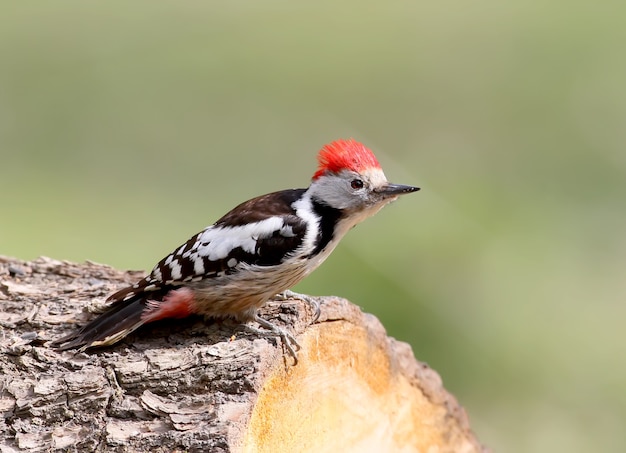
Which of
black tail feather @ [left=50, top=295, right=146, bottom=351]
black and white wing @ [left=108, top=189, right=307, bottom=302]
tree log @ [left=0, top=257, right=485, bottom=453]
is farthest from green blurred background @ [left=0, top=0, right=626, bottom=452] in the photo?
black tail feather @ [left=50, top=295, right=146, bottom=351]

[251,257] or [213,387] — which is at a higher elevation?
[251,257]

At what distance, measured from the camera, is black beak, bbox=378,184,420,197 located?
102 inches

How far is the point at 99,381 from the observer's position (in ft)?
7.34

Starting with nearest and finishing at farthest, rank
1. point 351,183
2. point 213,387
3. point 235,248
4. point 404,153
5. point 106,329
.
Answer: point 213,387 < point 106,329 < point 235,248 < point 351,183 < point 404,153

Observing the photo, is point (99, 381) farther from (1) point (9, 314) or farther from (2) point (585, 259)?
(2) point (585, 259)

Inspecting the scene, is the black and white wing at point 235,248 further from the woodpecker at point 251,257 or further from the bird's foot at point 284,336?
the bird's foot at point 284,336

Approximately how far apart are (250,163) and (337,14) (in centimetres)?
335

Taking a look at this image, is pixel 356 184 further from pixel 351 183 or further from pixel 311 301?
pixel 311 301

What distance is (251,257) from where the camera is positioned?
249 centimetres

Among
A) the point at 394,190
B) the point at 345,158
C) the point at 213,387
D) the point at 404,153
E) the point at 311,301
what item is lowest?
the point at 213,387

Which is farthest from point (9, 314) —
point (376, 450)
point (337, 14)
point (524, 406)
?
point (337, 14)

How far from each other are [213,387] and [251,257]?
432 millimetres

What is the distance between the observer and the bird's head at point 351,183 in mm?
2611

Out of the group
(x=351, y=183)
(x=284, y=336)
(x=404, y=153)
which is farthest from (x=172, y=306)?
(x=404, y=153)
